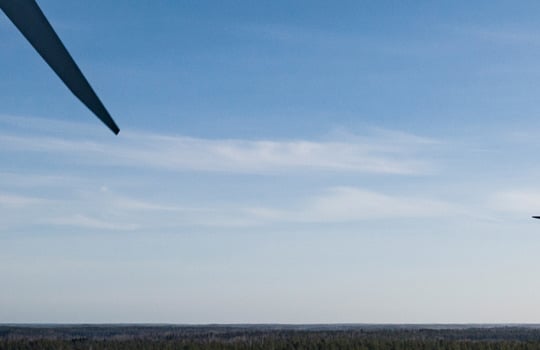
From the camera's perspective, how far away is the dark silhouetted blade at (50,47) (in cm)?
1099

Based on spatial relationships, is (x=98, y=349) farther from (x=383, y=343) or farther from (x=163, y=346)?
(x=383, y=343)

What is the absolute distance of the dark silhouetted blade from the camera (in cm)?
1099

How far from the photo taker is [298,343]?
70188 mm

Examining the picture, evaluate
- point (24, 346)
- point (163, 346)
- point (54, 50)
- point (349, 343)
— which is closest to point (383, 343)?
point (349, 343)

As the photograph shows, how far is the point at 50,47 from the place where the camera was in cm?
1135

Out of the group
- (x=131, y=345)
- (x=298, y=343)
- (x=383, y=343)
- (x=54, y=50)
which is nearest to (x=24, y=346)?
(x=131, y=345)

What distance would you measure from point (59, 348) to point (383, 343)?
2438 centimetres

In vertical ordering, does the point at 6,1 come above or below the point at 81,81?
above

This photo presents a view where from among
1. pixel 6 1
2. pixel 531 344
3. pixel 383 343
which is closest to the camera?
pixel 6 1

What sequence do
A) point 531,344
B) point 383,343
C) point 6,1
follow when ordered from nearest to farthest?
point 6,1 → point 531,344 → point 383,343

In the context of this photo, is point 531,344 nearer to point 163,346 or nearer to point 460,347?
point 460,347

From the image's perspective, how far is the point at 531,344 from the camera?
64.8 m

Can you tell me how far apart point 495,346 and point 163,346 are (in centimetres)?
2556

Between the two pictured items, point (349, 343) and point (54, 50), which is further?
point (349, 343)
